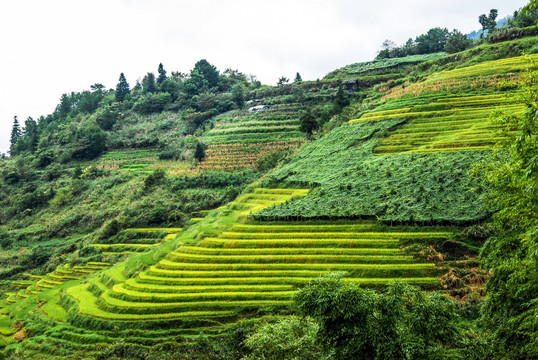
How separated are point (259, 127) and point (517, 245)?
74838 millimetres

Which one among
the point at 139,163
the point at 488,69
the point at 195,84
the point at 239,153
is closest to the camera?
the point at 488,69

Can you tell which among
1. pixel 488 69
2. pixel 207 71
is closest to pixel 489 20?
pixel 488 69

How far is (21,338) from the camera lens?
3422 centimetres

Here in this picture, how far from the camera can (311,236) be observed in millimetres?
37250

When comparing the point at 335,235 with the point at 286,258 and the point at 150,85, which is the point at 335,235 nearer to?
the point at 286,258

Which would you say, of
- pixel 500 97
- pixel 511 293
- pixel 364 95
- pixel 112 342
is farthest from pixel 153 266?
pixel 364 95

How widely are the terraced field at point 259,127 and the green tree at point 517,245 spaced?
210ft

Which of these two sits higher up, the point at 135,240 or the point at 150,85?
the point at 150,85

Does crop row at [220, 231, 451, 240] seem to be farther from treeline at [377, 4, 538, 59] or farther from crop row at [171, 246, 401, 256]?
treeline at [377, 4, 538, 59]

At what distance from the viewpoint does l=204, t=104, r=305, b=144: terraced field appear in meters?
83.2

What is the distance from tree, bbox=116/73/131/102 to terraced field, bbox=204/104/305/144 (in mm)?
45297

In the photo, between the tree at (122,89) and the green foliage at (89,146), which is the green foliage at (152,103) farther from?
the green foliage at (89,146)

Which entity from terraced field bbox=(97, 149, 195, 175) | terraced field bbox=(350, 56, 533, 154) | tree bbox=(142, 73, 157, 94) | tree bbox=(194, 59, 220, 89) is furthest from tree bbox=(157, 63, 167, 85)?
terraced field bbox=(350, 56, 533, 154)

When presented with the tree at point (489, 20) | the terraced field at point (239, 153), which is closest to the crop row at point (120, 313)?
the terraced field at point (239, 153)
